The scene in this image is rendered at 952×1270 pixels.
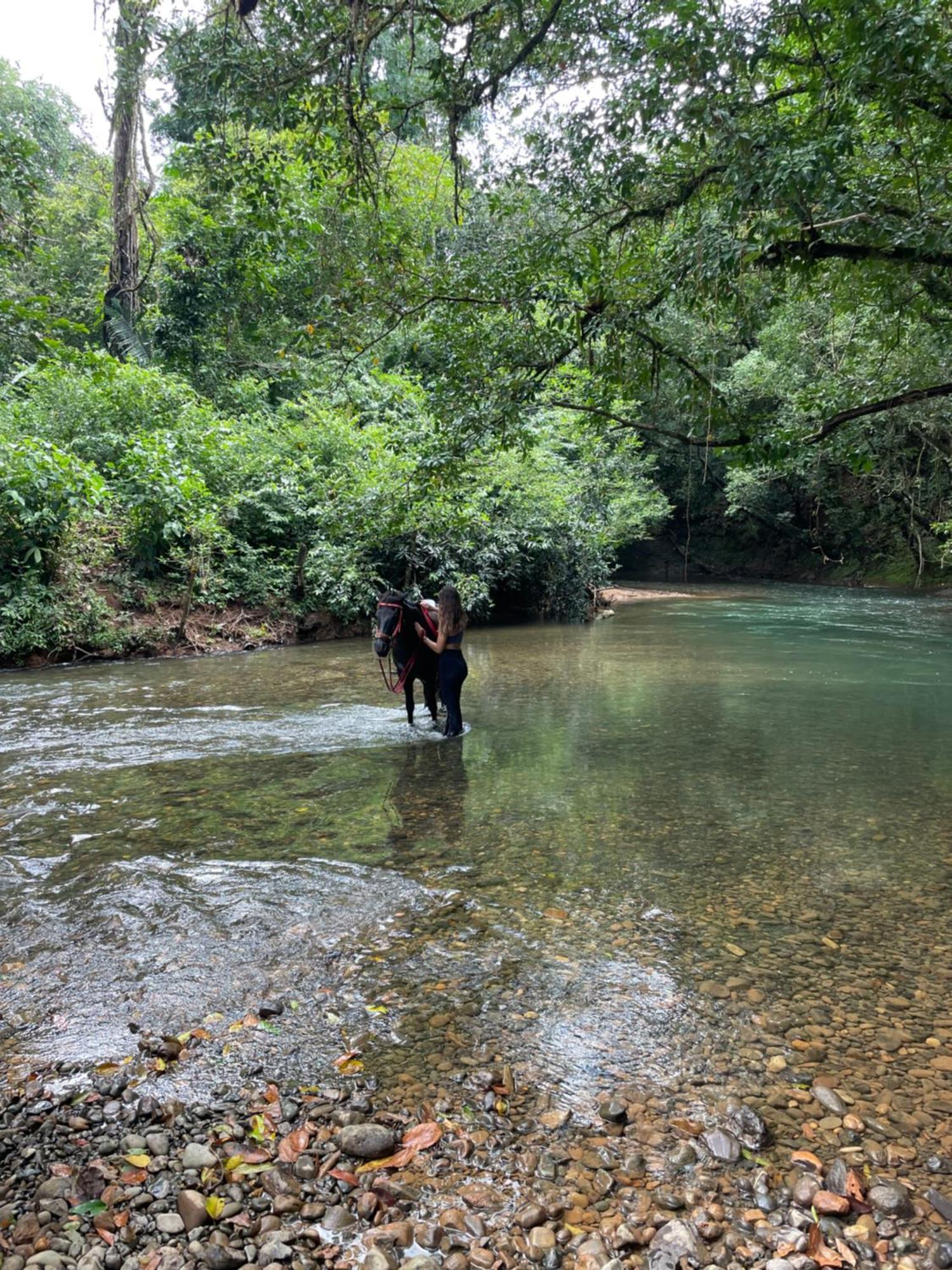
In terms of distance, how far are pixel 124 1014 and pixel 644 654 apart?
42.5 feet

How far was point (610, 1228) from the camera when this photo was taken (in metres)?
2.29

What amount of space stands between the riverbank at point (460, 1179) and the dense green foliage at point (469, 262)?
17.1ft

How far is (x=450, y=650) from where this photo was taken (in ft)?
27.2

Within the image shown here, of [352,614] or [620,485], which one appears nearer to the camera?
[352,614]

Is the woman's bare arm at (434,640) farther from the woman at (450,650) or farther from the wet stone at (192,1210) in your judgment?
the wet stone at (192,1210)

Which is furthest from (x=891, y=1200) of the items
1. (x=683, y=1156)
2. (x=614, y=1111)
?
(x=614, y=1111)

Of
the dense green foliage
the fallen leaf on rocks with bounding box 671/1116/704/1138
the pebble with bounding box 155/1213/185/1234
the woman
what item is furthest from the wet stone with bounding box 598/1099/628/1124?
the woman

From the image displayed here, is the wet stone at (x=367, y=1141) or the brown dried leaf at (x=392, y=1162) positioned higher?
the wet stone at (x=367, y=1141)

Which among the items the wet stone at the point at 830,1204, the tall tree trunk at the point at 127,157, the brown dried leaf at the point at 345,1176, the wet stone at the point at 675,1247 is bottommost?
the wet stone at the point at 830,1204

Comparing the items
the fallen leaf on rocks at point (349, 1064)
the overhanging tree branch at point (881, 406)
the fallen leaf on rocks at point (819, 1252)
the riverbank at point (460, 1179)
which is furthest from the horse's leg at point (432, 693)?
the fallen leaf on rocks at point (819, 1252)

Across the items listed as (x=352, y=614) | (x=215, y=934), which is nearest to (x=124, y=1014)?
(x=215, y=934)

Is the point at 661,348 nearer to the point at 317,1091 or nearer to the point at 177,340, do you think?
the point at 317,1091

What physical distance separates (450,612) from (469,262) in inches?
134

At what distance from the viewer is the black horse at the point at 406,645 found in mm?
8320
